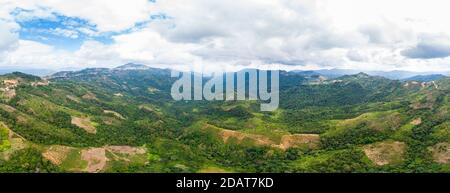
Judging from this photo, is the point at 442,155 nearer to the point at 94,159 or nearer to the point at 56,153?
the point at 94,159

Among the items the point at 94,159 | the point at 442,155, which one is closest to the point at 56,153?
the point at 94,159

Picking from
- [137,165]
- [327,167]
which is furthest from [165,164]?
[327,167]

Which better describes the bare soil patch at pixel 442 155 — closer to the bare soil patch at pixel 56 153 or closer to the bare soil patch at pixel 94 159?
the bare soil patch at pixel 94 159

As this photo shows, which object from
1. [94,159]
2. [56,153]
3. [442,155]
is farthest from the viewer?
[442,155]

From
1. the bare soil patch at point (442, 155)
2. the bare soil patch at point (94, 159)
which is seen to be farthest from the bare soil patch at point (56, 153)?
the bare soil patch at point (442, 155)

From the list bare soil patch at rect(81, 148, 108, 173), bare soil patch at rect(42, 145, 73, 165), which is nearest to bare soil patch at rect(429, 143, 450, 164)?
bare soil patch at rect(81, 148, 108, 173)

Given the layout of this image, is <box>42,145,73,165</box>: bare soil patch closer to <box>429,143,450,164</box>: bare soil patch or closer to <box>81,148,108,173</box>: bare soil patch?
<box>81,148,108,173</box>: bare soil patch

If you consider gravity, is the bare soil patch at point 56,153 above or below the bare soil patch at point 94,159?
above

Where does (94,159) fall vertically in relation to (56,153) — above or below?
below

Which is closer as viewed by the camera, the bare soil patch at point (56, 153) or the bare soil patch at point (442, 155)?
the bare soil patch at point (56, 153)

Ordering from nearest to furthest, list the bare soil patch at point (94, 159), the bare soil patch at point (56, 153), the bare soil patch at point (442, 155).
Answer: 1. the bare soil patch at point (56, 153)
2. the bare soil patch at point (94, 159)
3. the bare soil patch at point (442, 155)
